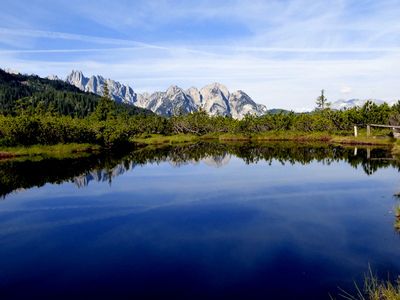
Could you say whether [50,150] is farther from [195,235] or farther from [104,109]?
→ [104,109]

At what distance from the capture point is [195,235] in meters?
26.6

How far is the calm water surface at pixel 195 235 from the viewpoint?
737 inches

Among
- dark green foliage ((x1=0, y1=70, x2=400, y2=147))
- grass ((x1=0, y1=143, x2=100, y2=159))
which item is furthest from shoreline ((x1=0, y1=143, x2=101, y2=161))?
dark green foliage ((x1=0, y1=70, x2=400, y2=147))

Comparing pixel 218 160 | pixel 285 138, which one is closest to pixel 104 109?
pixel 285 138

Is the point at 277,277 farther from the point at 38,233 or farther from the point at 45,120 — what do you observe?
the point at 45,120

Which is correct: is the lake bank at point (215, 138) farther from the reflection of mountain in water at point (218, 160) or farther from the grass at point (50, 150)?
the reflection of mountain in water at point (218, 160)

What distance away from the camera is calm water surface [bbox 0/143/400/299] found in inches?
737

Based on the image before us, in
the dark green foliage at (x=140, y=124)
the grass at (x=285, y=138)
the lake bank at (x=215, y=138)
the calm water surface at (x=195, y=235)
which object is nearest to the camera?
the calm water surface at (x=195, y=235)

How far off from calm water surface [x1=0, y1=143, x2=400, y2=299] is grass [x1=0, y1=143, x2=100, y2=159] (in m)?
26.3

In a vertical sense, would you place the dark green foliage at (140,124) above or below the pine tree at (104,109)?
below

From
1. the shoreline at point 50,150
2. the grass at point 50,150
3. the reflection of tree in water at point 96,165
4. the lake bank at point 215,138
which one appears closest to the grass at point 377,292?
the reflection of tree in water at point 96,165

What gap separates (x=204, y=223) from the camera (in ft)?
97.3

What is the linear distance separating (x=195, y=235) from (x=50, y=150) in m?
66.2

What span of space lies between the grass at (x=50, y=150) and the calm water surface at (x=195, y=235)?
86.3ft
